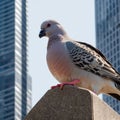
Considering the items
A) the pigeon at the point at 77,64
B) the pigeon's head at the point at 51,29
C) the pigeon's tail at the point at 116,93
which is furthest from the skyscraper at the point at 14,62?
the pigeon's tail at the point at 116,93

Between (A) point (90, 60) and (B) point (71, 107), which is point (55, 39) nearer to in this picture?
(A) point (90, 60)

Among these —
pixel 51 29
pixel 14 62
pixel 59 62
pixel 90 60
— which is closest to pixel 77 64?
pixel 90 60

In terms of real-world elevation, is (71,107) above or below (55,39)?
below

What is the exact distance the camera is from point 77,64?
25.2 ft

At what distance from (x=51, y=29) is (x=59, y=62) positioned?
0.62 metres

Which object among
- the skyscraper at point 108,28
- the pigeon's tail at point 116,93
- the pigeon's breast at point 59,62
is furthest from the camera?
the skyscraper at point 108,28

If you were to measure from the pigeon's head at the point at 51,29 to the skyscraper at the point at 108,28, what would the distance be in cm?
10144

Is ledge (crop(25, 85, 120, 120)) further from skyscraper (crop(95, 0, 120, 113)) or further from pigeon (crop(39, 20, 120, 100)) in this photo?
skyscraper (crop(95, 0, 120, 113))

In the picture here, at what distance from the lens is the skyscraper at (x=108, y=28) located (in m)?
114

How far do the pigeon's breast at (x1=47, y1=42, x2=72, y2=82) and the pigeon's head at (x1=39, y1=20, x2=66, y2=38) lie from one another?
0.70 feet

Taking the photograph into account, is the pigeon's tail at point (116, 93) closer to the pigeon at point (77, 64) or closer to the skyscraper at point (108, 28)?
the pigeon at point (77, 64)

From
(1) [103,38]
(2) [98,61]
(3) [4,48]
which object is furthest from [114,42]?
(2) [98,61]

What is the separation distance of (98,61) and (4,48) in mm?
136724

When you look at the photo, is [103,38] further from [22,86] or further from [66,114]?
[66,114]
